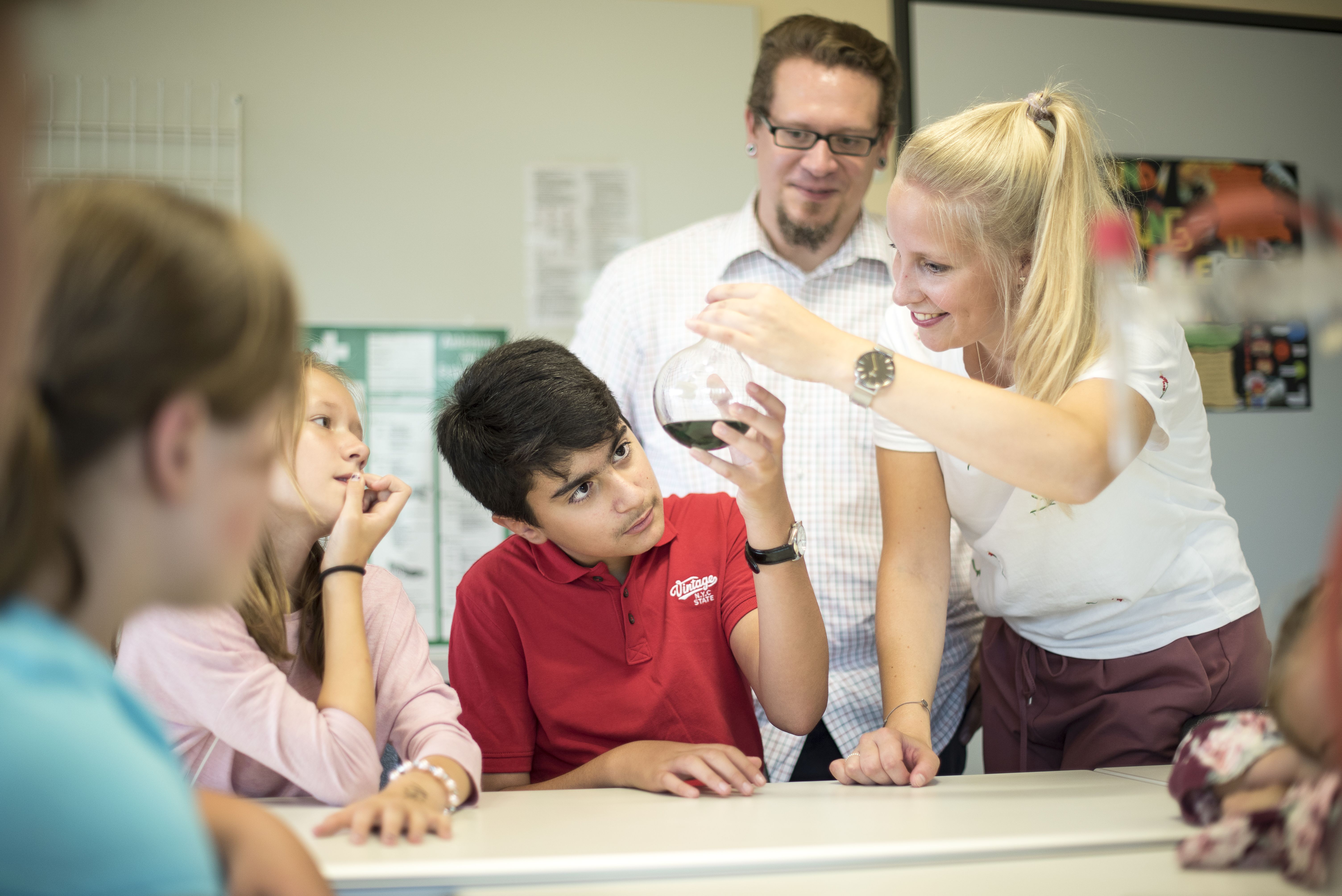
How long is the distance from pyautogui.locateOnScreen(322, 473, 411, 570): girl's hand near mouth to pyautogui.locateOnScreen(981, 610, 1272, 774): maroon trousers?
2.92 feet

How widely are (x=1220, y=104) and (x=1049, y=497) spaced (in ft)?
7.82

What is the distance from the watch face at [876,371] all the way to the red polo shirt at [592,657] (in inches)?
17.5

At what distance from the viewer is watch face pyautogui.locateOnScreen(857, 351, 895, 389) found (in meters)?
1.09

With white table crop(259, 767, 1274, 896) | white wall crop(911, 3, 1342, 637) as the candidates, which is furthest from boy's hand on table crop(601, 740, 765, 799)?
white wall crop(911, 3, 1342, 637)

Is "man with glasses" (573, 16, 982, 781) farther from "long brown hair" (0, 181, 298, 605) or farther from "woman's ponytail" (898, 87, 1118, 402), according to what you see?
"long brown hair" (0, 181, 298, 605)

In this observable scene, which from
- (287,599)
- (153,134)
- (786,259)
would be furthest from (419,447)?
(287,599)

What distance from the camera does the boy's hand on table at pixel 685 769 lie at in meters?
1.11

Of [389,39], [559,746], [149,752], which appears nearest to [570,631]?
[559,746]

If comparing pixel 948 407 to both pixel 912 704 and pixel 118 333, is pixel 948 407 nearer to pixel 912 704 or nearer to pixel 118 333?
pixel 912 704

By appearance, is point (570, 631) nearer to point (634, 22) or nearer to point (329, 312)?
point (329, 312)

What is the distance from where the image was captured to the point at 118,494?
1.83 ft

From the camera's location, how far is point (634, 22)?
263 cm

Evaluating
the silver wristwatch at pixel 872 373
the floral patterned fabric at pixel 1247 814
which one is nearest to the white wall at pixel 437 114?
the silver wristwatch at pixel 872 373

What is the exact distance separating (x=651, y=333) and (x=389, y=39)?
47.3 inches
